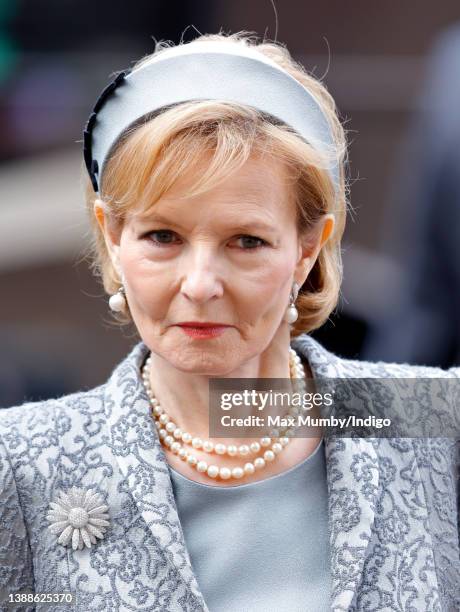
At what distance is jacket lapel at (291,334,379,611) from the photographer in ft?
7.95

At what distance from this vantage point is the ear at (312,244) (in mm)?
2645

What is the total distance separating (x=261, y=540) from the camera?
2535mm

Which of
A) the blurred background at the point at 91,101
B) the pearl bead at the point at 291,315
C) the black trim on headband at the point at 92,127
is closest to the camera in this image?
the black trim on headband at the point at 92,127

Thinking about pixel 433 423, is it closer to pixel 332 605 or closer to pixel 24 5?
pixel 332 605

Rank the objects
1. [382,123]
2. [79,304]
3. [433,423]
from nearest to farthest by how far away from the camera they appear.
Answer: [433,423], [79,304], [382,123]

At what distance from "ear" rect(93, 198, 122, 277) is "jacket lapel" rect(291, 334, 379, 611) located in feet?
2.13

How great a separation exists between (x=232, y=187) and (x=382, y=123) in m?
5.77

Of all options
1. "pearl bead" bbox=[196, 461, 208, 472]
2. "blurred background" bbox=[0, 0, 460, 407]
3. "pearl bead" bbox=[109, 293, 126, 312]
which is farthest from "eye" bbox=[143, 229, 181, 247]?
"blurred background" bbox=[0, 0, 460, 407]

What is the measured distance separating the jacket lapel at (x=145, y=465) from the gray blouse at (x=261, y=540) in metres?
0.07

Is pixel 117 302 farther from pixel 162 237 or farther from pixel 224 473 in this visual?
pixel 224 473

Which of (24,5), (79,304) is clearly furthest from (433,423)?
(24,5)

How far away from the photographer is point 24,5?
788 centimetres

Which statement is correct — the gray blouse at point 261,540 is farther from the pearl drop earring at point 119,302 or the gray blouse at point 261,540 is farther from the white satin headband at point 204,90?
the white satin headband at point 204,90

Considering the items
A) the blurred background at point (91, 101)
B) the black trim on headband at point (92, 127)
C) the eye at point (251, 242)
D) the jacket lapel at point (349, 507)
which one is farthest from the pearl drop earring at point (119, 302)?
the blurred background at point (91, 101)
